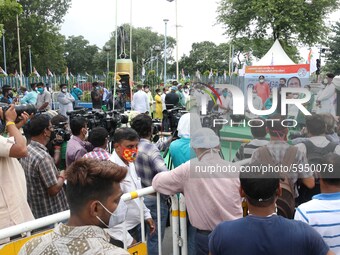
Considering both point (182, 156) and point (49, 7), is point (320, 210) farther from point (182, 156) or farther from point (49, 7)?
point (49, 7)

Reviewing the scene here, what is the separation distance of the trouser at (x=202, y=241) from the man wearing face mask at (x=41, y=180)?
112 centimetres

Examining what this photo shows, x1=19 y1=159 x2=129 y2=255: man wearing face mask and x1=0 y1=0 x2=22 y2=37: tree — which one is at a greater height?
x1=0 y1=0 x2=22 y2=37: tree

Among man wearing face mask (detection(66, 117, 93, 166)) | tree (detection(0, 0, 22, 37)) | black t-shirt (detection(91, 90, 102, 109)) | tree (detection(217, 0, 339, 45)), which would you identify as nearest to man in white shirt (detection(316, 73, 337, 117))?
man wearing face mask (detection(66, 117, 93, 166))

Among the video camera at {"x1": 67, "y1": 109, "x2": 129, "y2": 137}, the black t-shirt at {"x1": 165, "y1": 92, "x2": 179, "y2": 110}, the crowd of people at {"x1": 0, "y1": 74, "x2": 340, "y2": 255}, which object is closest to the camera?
the crowd of people at {"x1": 0, "y1": 74, "x2": 340, "y2": 255}

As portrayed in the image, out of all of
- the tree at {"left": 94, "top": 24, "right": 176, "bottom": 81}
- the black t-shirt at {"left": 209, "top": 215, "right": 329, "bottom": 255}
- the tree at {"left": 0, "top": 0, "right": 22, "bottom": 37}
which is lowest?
the black t-shirt at {"left": 209, "top": 215, "right": 329, "bottom": 255}

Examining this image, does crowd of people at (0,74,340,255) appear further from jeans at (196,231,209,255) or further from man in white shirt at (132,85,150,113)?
man in white shirt at (132,85,150,113)

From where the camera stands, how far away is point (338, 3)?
3105cm

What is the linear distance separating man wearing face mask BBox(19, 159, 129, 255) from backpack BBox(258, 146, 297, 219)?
1.69 meters

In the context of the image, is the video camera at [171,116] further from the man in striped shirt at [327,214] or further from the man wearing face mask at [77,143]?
the man in striped shirt at [327,214]

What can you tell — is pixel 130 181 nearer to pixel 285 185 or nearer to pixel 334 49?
pixel 285 185

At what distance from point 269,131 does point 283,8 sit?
2801 centimetres

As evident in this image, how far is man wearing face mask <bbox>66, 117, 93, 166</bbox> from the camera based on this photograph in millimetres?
4172

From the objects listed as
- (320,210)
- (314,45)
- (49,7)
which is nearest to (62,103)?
(320,210)

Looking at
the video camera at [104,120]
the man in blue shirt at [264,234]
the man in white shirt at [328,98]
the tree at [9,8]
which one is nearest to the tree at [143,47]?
the tree at [9,8]
